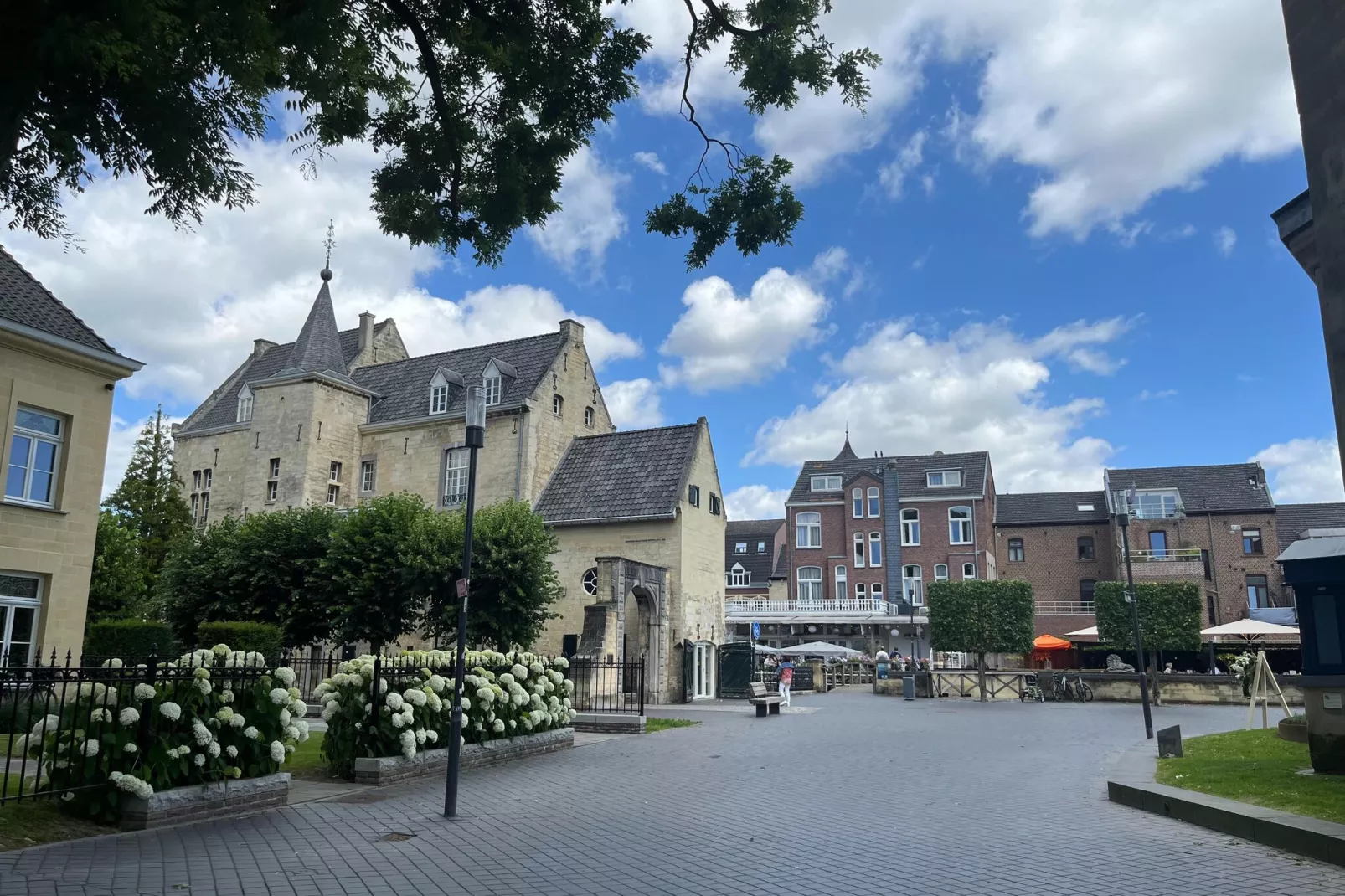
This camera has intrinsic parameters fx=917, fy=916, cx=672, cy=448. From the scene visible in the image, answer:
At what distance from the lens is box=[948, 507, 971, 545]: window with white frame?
5822cm

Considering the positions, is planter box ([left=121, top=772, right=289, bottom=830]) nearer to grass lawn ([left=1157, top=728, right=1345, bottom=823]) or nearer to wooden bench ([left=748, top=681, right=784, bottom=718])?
grass lawn ([left=1157, top=728, right=1345, bottom=823])

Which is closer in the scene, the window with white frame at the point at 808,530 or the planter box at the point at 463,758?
the planter box at the point at 463,758

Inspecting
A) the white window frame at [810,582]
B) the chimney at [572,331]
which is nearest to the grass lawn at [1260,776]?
the chimney at [572,331]

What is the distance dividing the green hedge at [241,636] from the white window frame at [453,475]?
12879 mm

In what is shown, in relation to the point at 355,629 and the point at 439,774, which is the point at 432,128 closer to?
the point at 439,774

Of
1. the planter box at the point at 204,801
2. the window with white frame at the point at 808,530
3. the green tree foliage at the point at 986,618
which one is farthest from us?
the window with white frame at the point at 808,530

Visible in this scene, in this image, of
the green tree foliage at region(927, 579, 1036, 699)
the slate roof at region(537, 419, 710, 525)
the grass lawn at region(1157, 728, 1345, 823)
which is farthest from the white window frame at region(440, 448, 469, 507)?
the grass lawn at region(1157, 728, 1345, 823)

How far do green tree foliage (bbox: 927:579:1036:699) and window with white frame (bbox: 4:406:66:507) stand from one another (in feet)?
101

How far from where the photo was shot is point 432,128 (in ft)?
33.3

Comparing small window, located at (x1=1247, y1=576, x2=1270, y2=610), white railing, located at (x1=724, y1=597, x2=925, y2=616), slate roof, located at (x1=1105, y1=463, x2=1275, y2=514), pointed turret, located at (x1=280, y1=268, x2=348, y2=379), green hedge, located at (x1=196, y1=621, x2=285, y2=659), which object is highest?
pointed turret, located at (x1=280, y1=268, x2=348, y2=379)

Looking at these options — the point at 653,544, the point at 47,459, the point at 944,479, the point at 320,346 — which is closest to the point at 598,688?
the point at 653,544

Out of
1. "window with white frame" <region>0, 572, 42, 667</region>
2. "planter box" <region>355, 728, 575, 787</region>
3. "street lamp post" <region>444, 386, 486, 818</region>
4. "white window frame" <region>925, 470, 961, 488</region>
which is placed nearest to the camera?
"street lamp post" <region>444, 386, 486, 818</region>

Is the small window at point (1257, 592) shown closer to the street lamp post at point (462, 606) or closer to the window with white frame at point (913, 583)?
the window with white frame at point (913, 583)

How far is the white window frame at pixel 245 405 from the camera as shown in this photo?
4094 centimetres
